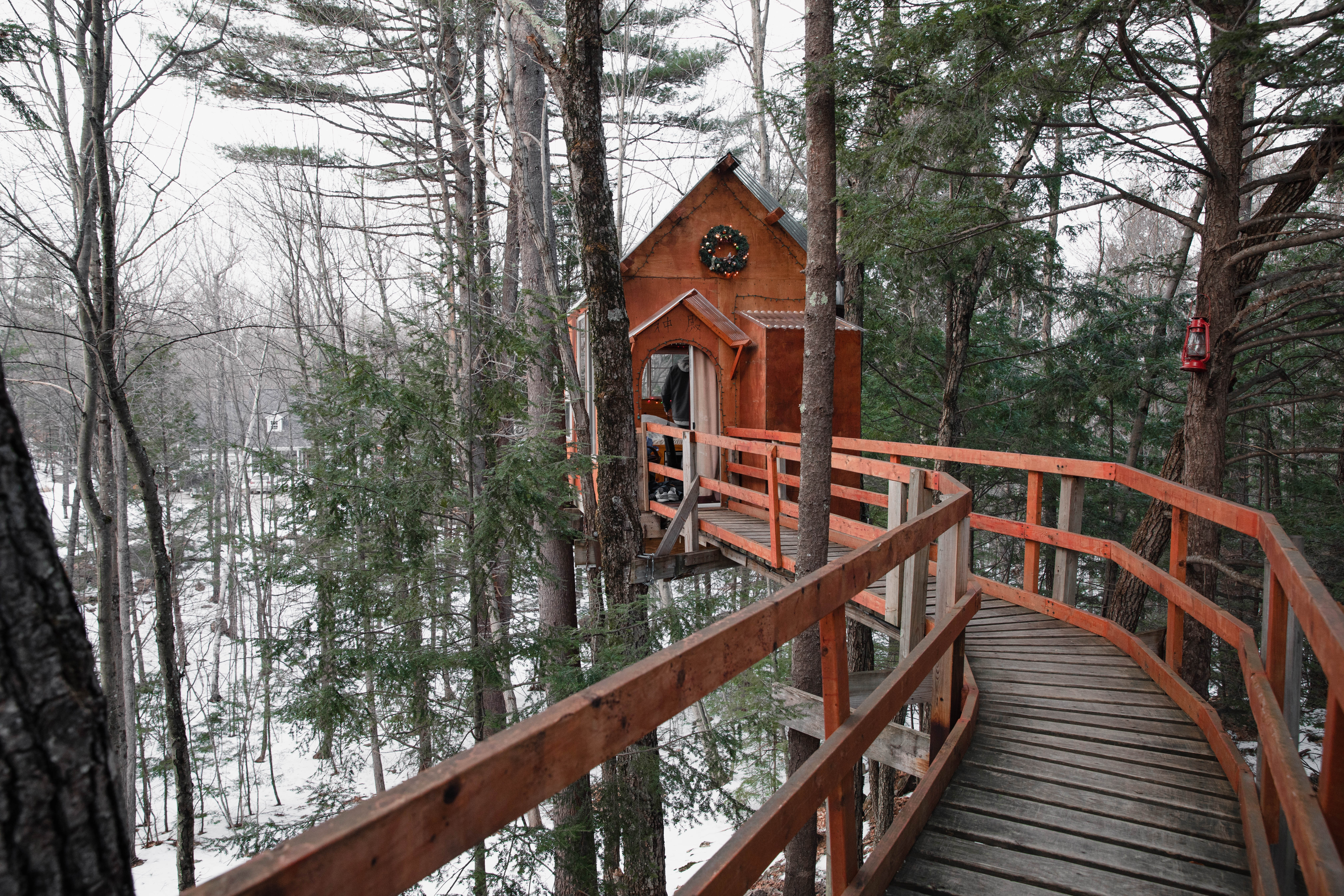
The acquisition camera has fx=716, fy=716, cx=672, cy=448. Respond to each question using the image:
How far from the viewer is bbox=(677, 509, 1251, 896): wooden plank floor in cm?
230

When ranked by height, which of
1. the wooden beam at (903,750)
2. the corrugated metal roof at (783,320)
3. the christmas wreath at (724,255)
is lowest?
the wooden beam at (903,750)

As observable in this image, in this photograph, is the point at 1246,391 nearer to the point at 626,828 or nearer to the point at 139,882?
the point at 626,828

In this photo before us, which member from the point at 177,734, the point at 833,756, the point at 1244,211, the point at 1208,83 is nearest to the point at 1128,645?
the point at 833,756

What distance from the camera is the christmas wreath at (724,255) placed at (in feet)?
35.0

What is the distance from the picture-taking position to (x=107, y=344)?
22.1 ft

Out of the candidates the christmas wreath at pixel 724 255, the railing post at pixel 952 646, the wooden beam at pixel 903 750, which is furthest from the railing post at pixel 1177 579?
the christmas wreath at pixel 724 255

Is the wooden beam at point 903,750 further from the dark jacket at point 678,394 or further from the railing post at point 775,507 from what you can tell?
the dark jacket at point 678,394

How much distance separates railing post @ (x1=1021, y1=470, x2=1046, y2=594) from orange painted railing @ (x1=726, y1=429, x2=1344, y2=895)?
0.05ft

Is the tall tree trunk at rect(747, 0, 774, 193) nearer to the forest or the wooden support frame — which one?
the forest

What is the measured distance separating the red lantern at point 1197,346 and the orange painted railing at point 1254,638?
2464mm

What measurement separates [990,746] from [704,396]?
24.4ft

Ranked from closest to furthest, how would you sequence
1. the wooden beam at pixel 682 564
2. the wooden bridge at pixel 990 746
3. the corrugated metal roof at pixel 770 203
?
the wooden bridge at pixel 990 746 → the wooden beam at pixel 682 564 → the corrugated metal roof at pixel 770 203

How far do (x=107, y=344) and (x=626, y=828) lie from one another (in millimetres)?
6435

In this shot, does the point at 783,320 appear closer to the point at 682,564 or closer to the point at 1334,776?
the point at 682,564
